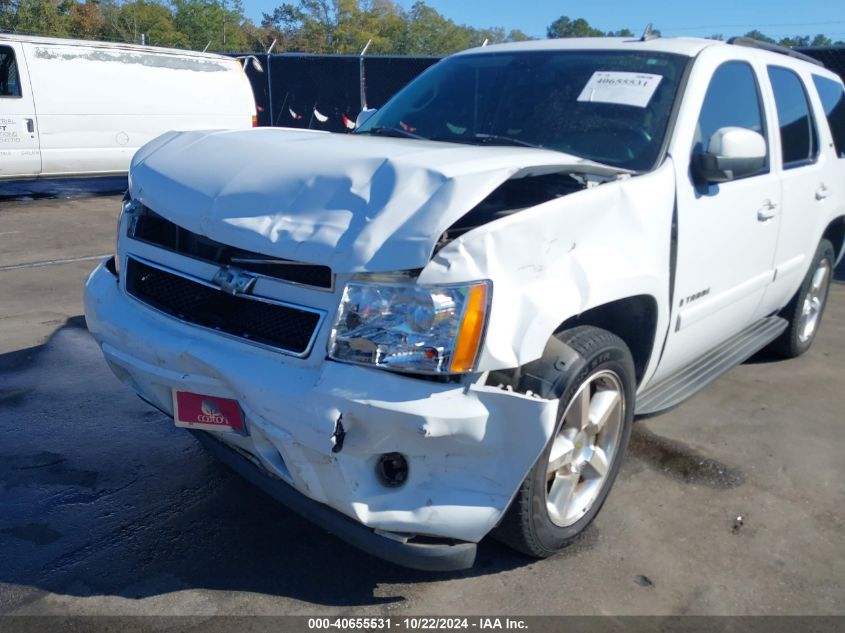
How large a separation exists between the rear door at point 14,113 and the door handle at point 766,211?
33.6 ft

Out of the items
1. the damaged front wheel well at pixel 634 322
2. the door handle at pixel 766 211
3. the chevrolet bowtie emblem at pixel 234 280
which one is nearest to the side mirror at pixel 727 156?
the door handle at pixel 766 211

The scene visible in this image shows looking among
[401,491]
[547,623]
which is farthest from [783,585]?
[401,491]

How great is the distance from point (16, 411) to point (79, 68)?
28.9 feet

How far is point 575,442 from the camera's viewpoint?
2.96 meters

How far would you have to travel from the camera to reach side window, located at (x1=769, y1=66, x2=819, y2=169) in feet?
14.4

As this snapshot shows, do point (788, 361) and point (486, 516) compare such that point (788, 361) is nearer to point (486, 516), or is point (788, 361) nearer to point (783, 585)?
point (783, 585)

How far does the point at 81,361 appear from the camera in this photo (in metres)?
4.94

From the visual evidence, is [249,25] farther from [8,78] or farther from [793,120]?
[793,120]

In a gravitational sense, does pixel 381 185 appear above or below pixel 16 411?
above

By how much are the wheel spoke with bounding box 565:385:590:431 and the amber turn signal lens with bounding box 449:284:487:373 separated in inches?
26.6

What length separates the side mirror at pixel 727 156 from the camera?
3.29 m

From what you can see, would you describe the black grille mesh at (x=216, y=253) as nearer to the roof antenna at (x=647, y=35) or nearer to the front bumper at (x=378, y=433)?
the front bumper at (x=378, y=433)

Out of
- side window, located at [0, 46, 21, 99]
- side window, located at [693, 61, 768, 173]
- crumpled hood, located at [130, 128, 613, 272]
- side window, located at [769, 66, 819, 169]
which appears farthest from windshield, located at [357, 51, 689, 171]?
side window, located at [0, 46, 21, 99]

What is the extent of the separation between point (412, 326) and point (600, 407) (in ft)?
3.40
